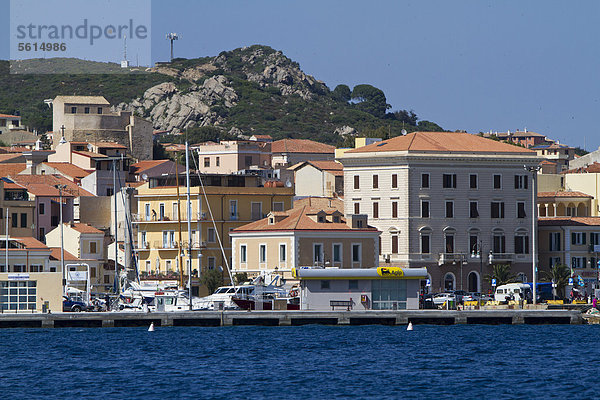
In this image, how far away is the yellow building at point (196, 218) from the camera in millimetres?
107938

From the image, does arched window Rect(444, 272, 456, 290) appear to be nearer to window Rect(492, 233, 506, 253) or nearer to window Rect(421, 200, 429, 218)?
window Rect(492, 233, 506, 253)

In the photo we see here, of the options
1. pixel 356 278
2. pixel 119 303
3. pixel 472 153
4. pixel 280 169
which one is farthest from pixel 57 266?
pixel 280 169

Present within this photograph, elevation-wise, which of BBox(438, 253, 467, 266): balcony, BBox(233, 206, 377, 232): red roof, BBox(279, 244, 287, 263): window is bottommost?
BBox(438, 253, 467, 266): balcony

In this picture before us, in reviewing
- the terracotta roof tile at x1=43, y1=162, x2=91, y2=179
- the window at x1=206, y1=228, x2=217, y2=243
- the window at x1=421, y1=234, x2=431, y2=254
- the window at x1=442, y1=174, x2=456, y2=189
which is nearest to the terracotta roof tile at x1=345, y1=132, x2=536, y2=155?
the window at x1=442, y1=174, x2=456, y2=189

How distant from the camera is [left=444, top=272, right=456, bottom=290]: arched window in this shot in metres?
109

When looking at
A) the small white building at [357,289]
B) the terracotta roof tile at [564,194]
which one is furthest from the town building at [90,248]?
the terracotta roof tile at [564,194]

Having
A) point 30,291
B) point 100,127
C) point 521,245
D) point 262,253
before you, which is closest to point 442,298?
point 262,253

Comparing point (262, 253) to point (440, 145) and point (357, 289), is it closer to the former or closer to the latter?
point (357, 289)

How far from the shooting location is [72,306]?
88875 millimetres

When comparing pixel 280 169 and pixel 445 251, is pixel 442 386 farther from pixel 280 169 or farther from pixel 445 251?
pixel 280 169

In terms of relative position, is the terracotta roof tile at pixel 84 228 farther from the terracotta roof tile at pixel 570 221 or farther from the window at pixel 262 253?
the terracotta roof tile at pixel 570 221

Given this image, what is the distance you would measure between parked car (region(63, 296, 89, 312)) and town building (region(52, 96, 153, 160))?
7219 cm

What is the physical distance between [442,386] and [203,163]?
95.0m

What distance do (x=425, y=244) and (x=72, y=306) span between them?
30.5 meters
